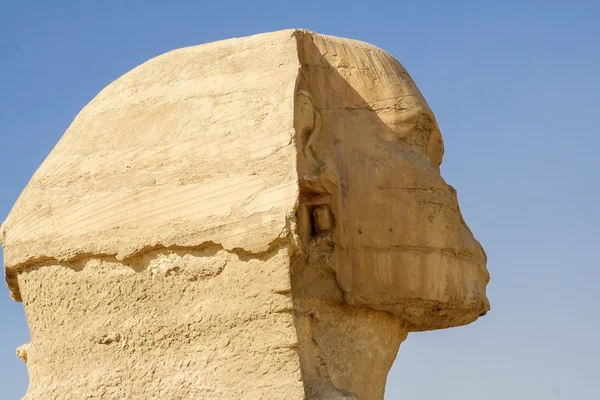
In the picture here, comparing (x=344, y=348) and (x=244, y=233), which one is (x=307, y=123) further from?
(x=344, y=348)

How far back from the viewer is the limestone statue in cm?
745

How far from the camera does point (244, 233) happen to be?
7.41 meters

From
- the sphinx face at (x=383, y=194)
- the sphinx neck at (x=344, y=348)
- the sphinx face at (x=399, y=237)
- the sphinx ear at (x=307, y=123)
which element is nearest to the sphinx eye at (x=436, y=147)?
the sphinx face at (x=383, y=194)

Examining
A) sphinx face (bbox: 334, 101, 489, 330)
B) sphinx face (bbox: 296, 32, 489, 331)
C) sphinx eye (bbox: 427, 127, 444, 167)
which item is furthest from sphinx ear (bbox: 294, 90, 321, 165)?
sphinx eye (bbox: 427, 127, 444, 167)

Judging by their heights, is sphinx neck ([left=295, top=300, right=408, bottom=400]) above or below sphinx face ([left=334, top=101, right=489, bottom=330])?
below

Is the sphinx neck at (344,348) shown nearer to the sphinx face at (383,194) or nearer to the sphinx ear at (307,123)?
the sphinx face at (383,194)

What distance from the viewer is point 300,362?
7.34m

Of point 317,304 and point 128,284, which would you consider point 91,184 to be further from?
point 317,304

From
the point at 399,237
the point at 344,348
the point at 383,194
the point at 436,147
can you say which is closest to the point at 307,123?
the point at 383,194

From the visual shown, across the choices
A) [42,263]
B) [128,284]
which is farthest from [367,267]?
[42,263]

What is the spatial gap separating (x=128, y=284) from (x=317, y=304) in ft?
3.66

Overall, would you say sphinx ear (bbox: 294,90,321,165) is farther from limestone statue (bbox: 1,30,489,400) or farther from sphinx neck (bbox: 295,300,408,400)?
sphinx neck (bbox: 295,300,408,400)

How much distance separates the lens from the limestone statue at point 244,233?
7453 mm

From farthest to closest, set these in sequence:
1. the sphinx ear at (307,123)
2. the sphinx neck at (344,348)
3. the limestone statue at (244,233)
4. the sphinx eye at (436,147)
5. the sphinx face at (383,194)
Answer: the sphinx eye at (436,147), the sphinx face at (383,194), the sphinx ear at (307,123), the sphinx neck at (344,348), the limestone statue at (244,233)
